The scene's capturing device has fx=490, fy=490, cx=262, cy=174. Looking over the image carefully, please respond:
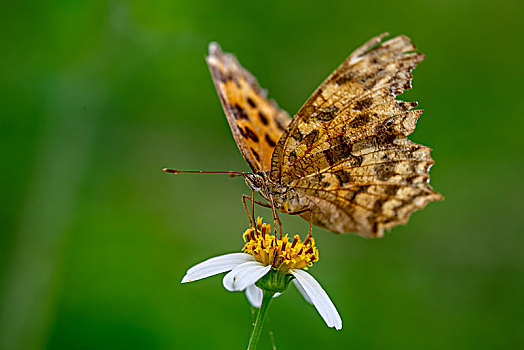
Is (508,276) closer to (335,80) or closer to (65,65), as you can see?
(335,80)

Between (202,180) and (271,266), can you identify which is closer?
(271,266)

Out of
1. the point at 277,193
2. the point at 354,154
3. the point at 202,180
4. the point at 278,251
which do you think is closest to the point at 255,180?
the point at 277,193

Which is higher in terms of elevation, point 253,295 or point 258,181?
point 258,181

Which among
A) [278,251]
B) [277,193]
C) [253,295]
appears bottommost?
[253,295]

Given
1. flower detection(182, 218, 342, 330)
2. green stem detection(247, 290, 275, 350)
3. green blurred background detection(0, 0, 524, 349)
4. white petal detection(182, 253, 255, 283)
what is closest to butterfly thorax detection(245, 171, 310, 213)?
flower detection(182, 218, 342, 330)

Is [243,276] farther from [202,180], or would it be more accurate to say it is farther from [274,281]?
[202,180]

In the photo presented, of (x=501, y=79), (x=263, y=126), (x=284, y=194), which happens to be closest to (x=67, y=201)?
(x=263, y=126)

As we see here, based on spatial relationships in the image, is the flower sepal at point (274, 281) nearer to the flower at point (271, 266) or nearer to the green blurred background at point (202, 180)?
the flower at point (271, 266)
